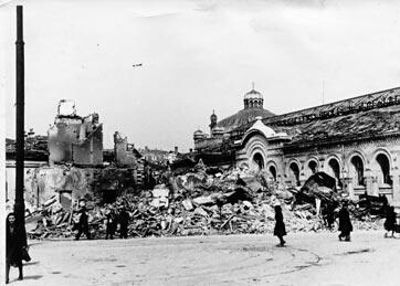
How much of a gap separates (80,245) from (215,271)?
6.45m

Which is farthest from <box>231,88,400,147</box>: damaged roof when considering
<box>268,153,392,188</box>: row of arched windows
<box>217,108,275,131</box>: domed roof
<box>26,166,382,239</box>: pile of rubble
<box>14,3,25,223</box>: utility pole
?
<box>14,3,25,223</box>: utility pole

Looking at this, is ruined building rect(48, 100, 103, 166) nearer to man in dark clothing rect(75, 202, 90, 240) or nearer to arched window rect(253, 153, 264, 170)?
man in dark clothing rect(75, 202, 90, 240)

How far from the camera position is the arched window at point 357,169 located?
1151 inches

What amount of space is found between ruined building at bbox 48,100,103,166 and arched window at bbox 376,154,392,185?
1432 centimetres

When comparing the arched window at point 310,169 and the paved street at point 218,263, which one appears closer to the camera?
the paved street at point 218,263

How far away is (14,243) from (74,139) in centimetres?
1681

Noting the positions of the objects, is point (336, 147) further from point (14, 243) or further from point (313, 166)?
point (14, 243)

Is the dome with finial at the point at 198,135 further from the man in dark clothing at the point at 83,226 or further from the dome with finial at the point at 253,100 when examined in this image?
the man in dark clothing at the point at 83,226

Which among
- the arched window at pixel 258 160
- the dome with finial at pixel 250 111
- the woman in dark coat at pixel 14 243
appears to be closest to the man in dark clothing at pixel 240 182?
the arched window at pixel 258 160

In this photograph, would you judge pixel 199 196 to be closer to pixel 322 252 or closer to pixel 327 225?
pixel 327 225

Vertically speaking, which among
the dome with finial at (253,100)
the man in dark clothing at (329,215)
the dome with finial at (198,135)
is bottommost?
the man in dark clothing at (329,215)

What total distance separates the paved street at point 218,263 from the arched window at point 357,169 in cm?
1361

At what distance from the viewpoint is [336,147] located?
99.6ft

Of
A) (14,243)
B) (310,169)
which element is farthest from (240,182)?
(14,243)
